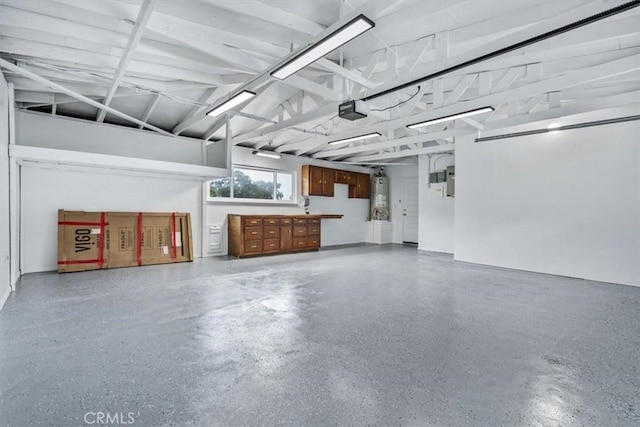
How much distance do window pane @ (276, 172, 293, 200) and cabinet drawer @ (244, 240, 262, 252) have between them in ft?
5.98

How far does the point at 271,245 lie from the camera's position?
7.54m

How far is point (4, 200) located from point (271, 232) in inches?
184

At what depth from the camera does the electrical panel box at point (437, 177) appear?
845cm

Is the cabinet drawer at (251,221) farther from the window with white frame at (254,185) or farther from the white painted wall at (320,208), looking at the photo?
the window with white frame at (254,185)

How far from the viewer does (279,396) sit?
1846 millimetres

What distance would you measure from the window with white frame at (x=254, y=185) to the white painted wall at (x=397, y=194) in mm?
3700

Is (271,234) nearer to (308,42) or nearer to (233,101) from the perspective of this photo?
(233,101)

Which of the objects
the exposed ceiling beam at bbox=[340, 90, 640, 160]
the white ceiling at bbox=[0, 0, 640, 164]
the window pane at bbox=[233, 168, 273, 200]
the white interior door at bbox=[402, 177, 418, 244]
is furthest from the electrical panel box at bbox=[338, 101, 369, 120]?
the white interior door at bbox=[402, 177, 418, 244]

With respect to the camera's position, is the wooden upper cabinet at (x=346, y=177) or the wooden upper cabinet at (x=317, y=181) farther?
the wooden upper cabinet at (x=346, y=177)

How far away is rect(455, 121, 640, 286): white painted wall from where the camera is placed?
16.1 feet

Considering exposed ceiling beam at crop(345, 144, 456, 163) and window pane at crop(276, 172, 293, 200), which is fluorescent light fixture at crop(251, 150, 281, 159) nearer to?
window pane at crop(276, 172, 293, 200)

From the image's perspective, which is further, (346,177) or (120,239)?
(346,177)

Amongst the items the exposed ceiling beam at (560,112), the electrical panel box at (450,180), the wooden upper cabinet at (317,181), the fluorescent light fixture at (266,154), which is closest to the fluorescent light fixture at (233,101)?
the fluorescent light fixture at (266,154)

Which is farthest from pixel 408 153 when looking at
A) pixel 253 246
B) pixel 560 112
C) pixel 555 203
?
pixel 253 246
